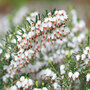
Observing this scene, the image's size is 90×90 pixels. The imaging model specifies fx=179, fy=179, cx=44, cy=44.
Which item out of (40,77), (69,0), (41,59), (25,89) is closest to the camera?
(25,89)

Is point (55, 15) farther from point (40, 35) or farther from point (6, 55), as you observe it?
point (6, 55)

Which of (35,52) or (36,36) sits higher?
(36,36)

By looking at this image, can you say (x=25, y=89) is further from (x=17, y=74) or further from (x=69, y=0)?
(x=69, y=0)

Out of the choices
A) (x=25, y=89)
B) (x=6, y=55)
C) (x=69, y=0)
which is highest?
(x=69, y=0)

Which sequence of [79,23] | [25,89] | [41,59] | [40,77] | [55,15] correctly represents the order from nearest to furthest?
[55,15]
[25,89]
[40,77]
[41,59]
[79,23]

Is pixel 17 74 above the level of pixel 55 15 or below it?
below

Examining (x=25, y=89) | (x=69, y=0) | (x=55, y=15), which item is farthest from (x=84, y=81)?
(x=69, y=0)

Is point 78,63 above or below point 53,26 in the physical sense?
below

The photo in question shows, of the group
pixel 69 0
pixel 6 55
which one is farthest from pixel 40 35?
pixel 69 0

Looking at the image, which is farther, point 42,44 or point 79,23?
point 79,23
